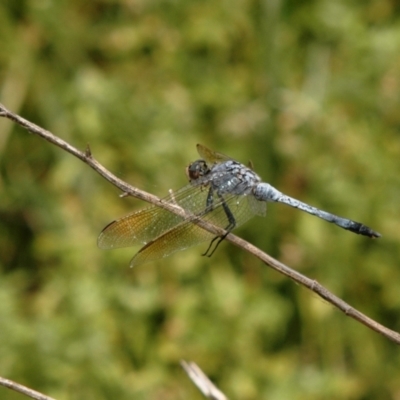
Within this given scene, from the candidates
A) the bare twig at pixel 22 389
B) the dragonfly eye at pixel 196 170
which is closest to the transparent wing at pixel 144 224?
the dragonfly eye at pixel 196 170

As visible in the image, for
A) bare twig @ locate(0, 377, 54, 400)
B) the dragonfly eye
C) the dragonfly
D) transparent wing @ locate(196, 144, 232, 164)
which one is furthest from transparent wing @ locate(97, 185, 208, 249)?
bare twig @ locate(0, 377, 54, 400)

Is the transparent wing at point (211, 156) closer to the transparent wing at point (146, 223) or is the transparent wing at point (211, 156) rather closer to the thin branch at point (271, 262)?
the transparent wing at point (146, 223)

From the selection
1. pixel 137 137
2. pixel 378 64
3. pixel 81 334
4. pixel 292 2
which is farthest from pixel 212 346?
pixel 292 2

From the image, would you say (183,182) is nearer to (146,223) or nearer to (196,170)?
(196,170)

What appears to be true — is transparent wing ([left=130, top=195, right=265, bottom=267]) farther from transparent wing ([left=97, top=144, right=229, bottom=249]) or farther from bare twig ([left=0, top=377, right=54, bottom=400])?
bare twig ([left=0, top=377, right=54, bottom=400])

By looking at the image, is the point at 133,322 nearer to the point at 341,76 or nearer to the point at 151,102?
the point at 151,102

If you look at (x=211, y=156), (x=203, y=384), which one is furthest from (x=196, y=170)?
(x=203, y=384)
